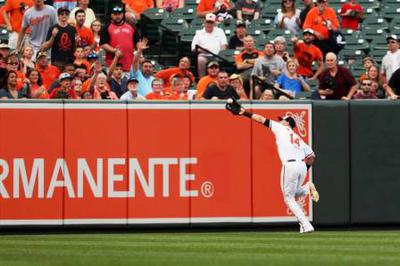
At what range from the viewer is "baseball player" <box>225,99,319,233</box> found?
17.1 m

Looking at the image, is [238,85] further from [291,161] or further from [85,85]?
[291,161]

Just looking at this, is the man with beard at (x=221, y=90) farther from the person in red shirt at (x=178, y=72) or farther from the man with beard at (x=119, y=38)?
the man with beard at (x=119, y=38)

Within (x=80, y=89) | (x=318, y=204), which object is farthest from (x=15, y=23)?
(x=318, y=204)

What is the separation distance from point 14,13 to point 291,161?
6.28 m

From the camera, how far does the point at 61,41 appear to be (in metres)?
20.2

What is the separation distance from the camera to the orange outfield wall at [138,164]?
1786 cm

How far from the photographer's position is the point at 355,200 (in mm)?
18672

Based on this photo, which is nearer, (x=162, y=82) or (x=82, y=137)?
(x=82, y=137)

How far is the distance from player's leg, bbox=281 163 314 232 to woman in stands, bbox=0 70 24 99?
398 cm

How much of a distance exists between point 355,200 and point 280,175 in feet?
3.81

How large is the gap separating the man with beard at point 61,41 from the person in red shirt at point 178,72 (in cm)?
143

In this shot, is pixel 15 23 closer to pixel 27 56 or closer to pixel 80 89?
pixel 27 56

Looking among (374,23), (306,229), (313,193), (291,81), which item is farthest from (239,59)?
(313,193)

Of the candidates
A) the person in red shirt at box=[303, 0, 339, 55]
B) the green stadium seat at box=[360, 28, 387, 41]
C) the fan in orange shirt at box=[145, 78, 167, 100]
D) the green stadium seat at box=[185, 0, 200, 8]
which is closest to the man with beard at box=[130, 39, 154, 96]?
the fan in orange shirt at box=[145, 78, 167, 100]
